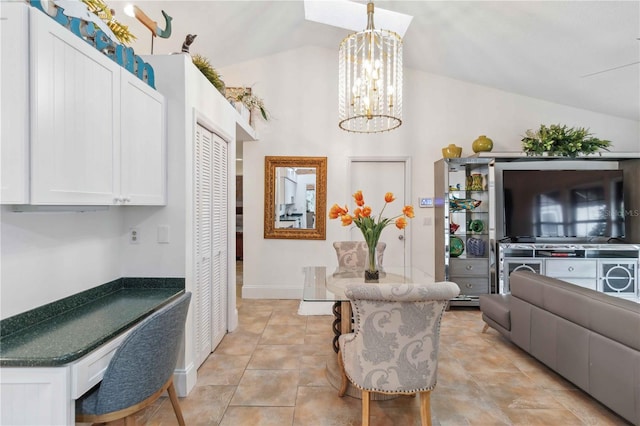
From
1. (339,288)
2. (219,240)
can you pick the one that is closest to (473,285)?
(339,288)

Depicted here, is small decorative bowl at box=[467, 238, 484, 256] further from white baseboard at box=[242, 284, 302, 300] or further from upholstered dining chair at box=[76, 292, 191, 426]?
upholstered dining chair at box=[76, 292, 191, 426]

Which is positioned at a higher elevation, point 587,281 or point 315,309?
point 587,281

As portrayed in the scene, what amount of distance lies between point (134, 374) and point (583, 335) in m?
2.66

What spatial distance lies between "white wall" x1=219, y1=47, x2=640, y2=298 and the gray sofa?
1955 millimetres

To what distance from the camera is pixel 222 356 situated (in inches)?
109

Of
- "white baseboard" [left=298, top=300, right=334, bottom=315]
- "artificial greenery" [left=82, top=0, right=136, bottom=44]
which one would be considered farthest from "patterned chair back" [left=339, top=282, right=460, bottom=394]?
"white baseboard" [left=298, top=300, right=334, bottom=315]

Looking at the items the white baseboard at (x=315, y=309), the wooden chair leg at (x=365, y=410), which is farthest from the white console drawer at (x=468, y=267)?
the wooden chair leg at (x=365, y=410)

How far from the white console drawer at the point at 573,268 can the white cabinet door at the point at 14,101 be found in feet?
16.3

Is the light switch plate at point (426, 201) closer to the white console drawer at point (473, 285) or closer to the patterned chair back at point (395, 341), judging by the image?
the white console drawer at point (473, 285)

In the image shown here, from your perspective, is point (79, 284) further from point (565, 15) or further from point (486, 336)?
point (565, 15)

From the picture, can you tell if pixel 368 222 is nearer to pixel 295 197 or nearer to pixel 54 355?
pixel 54 355

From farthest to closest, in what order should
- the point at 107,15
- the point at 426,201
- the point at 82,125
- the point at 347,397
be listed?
the point at 426,201, the point at 347,397, the point at 107,15, the point at 82,125

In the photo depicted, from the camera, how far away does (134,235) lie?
2.24 meters

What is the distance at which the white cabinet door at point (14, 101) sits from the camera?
118cm
